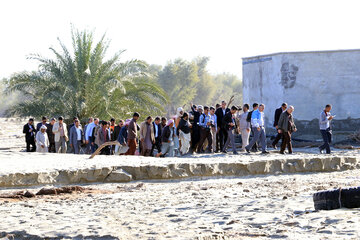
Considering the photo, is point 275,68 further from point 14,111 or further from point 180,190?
point 180,190

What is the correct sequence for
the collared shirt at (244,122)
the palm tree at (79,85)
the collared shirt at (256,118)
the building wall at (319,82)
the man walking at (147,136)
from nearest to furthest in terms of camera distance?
the man walking at (147,136) < the collared shirt at (256,118) < the collared shirt at (244,122) < the palm tree at (79,85) < the building wall at (319,82)

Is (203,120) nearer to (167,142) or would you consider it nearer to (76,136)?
(167,142)

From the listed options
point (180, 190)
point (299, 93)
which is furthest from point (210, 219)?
point (299, 93)

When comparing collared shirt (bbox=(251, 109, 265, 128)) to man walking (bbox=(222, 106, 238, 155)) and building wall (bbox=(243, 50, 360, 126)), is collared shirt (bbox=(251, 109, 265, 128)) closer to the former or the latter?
man walking (bbox=(222, 106, 238, 155))

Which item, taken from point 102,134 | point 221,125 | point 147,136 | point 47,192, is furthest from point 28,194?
point 221,125

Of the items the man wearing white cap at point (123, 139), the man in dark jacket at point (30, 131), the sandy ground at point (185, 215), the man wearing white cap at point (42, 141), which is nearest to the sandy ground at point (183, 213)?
the sandy ground at point (185, 215)

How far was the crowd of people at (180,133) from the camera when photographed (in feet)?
50.4

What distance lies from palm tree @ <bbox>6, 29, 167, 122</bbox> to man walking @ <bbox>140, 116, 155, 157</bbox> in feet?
16.1

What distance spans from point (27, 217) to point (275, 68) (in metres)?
17.7

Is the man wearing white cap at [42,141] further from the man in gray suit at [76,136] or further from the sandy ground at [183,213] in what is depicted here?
the sandy ground at [183,213]

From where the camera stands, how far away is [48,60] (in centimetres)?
2111

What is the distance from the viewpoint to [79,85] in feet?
67.6

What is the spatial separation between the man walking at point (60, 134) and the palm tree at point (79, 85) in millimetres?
2930

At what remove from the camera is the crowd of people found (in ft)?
50.4
